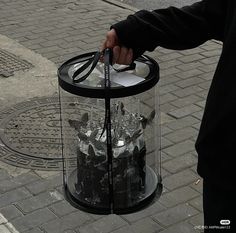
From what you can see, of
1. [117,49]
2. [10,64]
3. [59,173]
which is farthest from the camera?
[10,64]

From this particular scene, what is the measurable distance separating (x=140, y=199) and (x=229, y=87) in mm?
1210

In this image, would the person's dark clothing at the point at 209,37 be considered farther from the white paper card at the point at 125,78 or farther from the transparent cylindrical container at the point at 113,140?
the transparent cylindrical container at the point at 113,140

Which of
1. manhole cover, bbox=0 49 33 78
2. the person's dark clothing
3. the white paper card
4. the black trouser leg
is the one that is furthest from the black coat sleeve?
manhole cover, bbox=0 49 33 78

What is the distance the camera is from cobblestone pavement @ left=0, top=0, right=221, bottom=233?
11.8 ft

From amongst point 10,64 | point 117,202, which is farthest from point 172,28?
point 10,64

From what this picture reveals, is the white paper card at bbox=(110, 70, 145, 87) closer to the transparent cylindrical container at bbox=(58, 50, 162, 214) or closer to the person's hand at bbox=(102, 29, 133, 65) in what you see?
the transparent cylindrical container at bbox=(58, 50, 162, 214)

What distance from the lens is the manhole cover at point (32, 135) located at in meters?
4.32

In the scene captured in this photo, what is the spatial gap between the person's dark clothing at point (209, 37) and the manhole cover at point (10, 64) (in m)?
3.56

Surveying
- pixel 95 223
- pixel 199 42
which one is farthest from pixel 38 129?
pixel 199 42

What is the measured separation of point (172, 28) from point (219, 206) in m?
0.79

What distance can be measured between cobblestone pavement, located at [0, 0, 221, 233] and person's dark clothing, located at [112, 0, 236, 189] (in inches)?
56.6

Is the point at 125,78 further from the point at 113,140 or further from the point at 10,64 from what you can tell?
the point at 10,64

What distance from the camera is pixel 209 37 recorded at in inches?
95.7

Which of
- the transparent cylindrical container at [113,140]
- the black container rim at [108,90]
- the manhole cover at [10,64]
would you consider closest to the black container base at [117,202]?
the transparent cylindrical container at [113,140]
